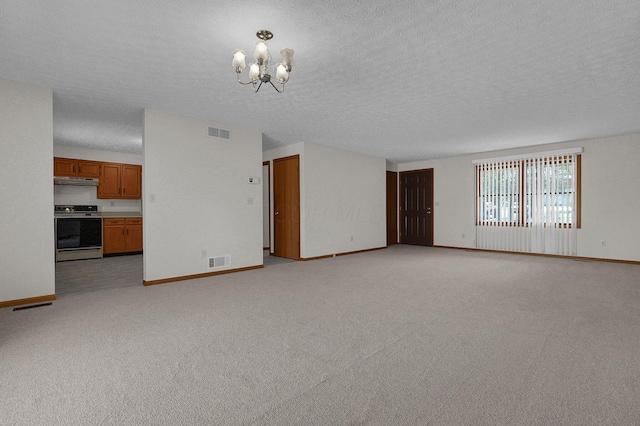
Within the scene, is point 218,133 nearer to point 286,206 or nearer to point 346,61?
point 286,206

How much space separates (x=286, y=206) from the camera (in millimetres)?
6883

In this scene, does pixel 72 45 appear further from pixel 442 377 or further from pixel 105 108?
pixel 442 377

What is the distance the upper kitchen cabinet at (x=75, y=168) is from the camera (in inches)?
268

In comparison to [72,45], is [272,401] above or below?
below

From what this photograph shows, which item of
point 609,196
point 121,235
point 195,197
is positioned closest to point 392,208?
point 609,196

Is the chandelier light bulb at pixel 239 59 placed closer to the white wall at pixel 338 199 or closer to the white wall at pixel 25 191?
the white wall at pixel 25 191

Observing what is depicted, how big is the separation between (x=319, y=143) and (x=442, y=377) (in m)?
5.38

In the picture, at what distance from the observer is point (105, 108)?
4.36 m

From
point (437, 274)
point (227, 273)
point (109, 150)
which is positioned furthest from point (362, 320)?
point (109, 150)

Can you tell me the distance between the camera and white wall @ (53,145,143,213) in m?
7.03

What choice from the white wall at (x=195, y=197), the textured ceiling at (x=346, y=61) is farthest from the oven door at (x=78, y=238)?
the white wall at (x=195, y=197)

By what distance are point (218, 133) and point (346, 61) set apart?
2897 millimetres

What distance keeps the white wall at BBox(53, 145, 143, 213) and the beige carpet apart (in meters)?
4.41

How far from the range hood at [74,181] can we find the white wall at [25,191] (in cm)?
378
